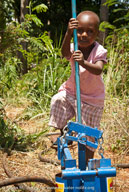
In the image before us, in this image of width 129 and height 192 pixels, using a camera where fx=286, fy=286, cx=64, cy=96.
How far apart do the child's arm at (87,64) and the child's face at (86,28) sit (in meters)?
0.21

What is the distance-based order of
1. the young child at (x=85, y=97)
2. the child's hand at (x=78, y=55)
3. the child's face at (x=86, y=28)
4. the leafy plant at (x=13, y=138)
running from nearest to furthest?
the child's hand at (x=78, y=55), the child's face at (x=86, y=28), the young child at (x=85, y=97), the leafy plant at (x=13, y=138)

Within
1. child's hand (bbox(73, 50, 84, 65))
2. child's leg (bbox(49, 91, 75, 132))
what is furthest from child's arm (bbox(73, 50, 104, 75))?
child's leg (bbox(49, 91, 75, 132))

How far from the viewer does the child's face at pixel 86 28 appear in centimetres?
216

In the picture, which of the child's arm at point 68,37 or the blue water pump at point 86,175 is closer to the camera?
the blue water pump at point 86,175

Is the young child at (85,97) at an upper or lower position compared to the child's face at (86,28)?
lower

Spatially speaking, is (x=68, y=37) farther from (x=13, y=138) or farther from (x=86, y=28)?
(x=13, y=138)

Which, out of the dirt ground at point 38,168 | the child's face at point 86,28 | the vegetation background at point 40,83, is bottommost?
the dirt ground at point 38,168

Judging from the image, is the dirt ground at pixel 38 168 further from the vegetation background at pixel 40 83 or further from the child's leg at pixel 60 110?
the child's leg at pixel 60 110

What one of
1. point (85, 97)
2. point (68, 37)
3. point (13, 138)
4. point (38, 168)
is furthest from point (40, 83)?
point (68, 37)

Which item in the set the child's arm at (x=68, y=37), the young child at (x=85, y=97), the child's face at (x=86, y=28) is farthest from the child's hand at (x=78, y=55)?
the young child at (x=85, y=97)

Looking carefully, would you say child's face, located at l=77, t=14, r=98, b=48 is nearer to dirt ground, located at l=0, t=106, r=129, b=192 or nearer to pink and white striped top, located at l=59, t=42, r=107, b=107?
pink and white striped top, located at l=59, t=42, r=107, b=107

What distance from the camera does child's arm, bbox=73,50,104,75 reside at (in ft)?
6.16

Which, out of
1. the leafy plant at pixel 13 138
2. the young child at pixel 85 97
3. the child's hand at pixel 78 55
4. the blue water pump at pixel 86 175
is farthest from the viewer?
the leafy plant at pixel 13 138

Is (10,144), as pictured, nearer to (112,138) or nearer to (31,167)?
(31,167)
